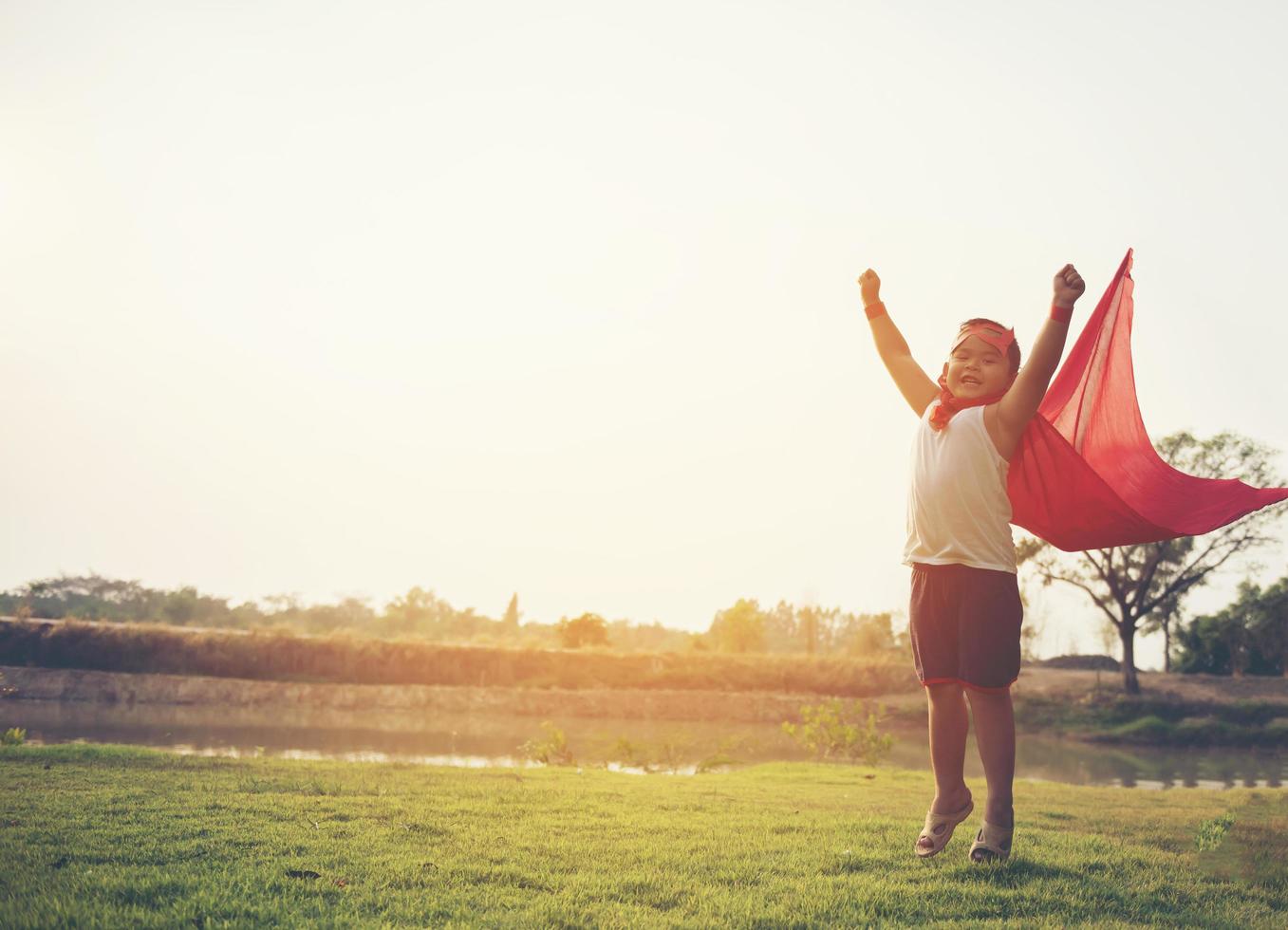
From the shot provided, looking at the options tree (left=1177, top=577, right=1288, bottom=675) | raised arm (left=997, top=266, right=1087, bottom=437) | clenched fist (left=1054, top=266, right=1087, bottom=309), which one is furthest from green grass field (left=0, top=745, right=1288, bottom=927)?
tree (left=1177, top=577, right=1288, bottom=675)

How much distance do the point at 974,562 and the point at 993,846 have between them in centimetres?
122

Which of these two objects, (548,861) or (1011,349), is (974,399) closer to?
(1011,349)

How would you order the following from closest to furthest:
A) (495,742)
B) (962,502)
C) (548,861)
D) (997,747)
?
(548,861), (997,747), (962,502), (495,742)

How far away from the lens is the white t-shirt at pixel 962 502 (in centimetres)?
387

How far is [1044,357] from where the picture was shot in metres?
3.82

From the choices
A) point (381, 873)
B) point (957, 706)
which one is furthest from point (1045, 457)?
point (381, 873)

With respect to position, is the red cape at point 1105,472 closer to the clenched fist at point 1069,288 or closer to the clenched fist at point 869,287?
the clenched fist at point 1069,288

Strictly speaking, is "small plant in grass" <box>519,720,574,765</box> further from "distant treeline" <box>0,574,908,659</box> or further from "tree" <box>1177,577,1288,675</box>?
"tree" <box>1177,577,1288,675</box>

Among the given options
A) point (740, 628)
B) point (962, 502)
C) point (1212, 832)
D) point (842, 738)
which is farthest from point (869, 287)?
point (740, 628)

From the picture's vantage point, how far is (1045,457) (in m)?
4.20

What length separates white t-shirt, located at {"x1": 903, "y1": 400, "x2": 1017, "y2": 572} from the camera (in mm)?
3865

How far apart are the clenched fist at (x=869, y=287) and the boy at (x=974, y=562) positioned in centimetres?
61

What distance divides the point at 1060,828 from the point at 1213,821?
1.36 m

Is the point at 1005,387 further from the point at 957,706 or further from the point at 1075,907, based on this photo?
the point at 1075,907
